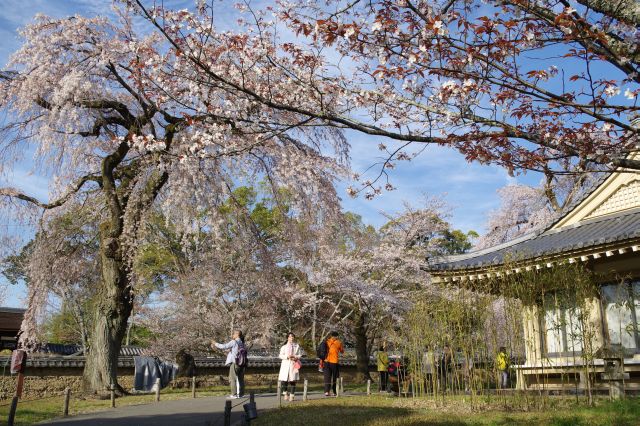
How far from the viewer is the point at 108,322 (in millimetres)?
15266

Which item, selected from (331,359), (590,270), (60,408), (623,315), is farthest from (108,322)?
(623,315)

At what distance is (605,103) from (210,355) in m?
22.6

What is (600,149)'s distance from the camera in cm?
564

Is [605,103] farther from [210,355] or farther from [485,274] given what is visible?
[210,355]

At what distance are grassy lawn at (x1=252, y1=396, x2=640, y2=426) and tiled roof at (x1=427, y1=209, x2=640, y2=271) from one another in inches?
136

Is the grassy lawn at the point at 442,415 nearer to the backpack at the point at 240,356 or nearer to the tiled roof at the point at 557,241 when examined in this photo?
the backpack at the point at 240,356

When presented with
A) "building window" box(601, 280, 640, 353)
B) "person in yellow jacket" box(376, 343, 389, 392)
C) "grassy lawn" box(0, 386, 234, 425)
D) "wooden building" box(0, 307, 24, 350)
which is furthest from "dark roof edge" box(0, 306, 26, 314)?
"building window" box(601, 280, 640, 353)

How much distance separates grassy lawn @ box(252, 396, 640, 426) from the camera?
8109 millimetres

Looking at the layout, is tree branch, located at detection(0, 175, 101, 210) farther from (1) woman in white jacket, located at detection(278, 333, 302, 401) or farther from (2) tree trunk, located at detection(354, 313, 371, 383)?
(2) tree trunk, located at detection(354, 313, 371, 383)

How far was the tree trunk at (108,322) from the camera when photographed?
15.1 metres

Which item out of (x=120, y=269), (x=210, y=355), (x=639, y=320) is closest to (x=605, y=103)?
(x=639, y=320)

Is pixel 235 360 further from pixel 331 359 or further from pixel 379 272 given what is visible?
pixel 379 272

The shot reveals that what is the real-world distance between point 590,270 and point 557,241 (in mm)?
1150

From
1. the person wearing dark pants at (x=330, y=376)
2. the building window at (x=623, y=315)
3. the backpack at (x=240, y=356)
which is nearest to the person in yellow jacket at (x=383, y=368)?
the person wearing dark pants at (x=330, y=376)
